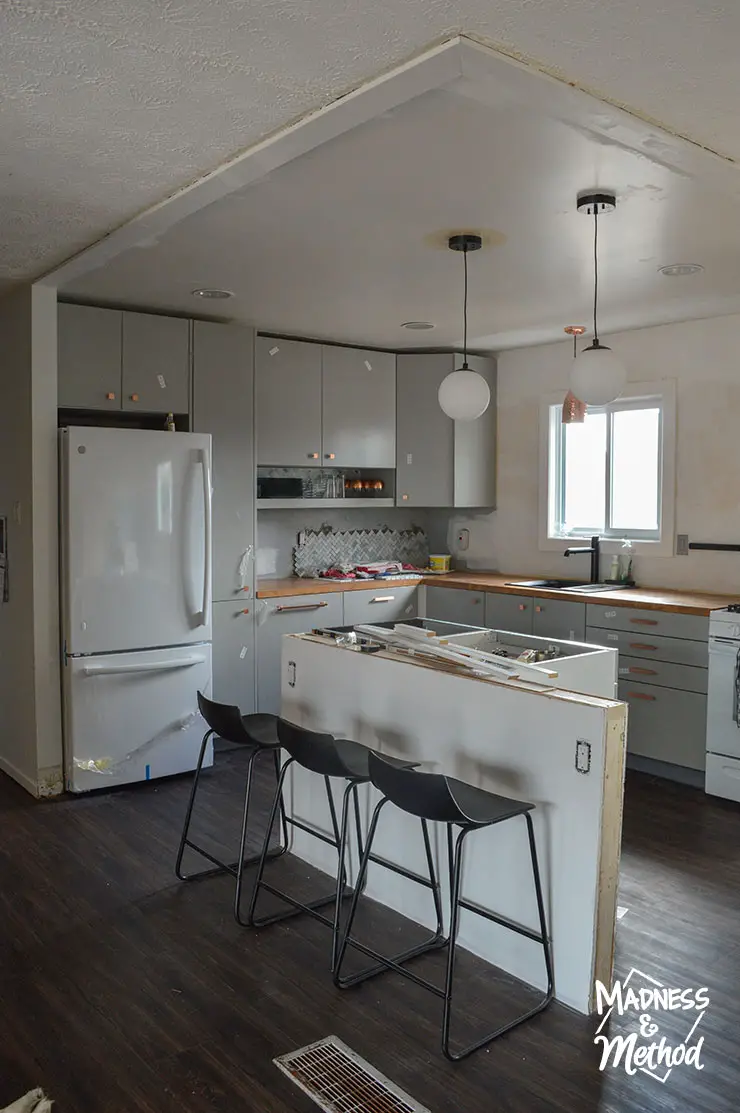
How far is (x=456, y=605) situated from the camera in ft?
19.5

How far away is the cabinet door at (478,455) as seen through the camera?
6297 millimetres

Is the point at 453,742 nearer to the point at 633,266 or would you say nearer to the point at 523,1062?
the point at 523,1062

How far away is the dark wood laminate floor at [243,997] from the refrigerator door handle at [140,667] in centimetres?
83

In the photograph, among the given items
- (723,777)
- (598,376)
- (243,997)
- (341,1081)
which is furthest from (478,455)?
(341,1081)

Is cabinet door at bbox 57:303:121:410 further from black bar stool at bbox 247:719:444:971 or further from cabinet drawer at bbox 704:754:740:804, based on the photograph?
cabinet drawer at bbox 704:754:740:804

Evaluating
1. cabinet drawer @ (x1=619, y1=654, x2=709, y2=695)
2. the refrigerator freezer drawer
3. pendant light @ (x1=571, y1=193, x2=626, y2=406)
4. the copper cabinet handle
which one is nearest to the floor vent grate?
pendant light @ (x1=571, y1=193, x2=626, y2=406)

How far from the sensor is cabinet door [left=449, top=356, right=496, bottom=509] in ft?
20.7

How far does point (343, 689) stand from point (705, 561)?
275 centimetres

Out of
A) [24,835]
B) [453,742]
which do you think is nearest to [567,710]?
[453,742]

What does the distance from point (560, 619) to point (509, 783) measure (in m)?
2.49

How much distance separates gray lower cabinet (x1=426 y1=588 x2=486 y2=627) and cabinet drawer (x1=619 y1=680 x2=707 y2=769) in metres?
1.11

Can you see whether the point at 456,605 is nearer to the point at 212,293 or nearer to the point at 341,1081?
the point at 212,293

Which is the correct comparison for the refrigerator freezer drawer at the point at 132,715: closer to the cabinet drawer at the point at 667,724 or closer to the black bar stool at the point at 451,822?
the black bar stool at the point at 451,822

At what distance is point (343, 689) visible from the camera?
3533 millimetres
